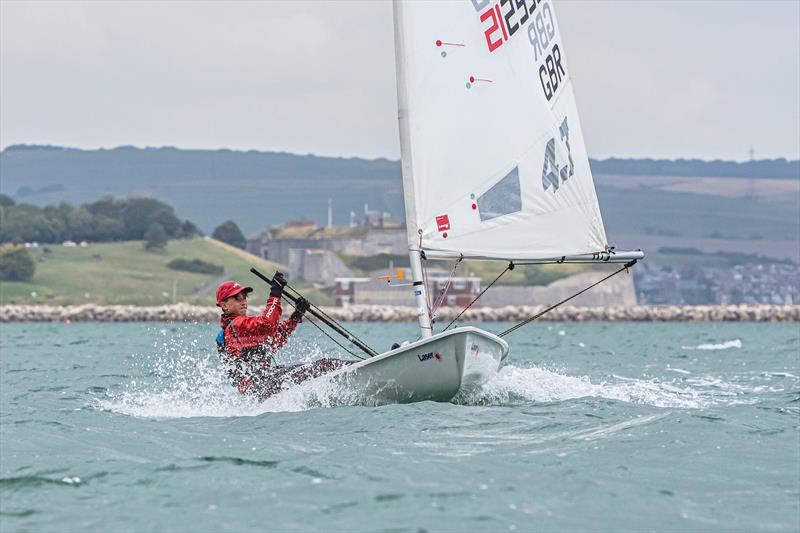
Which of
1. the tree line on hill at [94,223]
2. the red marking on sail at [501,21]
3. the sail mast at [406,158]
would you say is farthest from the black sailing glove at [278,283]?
the tree line on hill at [94,223]

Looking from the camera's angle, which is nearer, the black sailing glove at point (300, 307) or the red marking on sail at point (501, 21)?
the black sailing glove at point (300, 307)

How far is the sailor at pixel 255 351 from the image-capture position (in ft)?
46.5

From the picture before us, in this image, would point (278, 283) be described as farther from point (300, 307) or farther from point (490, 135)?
point (490, 135)

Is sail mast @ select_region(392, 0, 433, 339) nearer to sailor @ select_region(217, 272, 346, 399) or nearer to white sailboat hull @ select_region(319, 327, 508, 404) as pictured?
white sailboat hull @ select_region(319, 327, 508, 404)

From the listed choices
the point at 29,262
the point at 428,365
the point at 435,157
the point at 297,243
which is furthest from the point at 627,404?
the point at 297,243

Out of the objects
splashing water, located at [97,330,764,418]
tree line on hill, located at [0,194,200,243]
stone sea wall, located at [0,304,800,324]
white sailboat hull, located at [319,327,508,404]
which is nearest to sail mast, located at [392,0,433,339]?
white sailboat hull, located at [319,327,508,404]

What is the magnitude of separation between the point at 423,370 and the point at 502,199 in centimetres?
240

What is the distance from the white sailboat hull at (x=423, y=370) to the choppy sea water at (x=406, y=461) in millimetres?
204

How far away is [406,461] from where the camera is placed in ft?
34.7

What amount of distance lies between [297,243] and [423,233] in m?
150

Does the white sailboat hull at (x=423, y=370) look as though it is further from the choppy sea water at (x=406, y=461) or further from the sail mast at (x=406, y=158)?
the sail mast at (x=406, y=158)

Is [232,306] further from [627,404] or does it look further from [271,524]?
[271,524]

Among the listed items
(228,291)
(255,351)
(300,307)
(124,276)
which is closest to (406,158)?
(300,307)

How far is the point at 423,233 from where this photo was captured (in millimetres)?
14453
